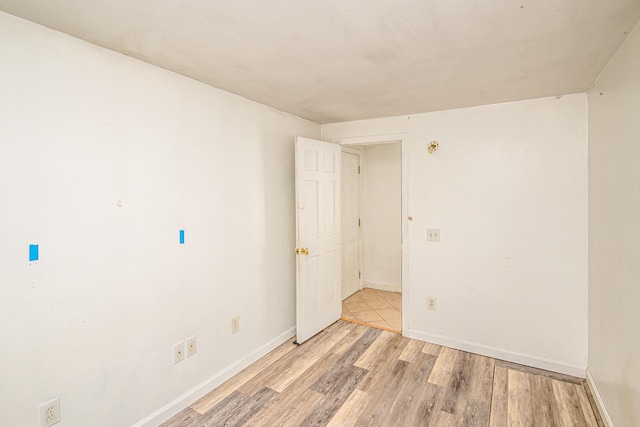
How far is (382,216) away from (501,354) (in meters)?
2.33

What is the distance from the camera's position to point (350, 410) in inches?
83.4

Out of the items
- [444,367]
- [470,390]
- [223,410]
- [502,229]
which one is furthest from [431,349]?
[223,410]

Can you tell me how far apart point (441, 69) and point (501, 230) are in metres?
1.53

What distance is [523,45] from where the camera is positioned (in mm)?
1642

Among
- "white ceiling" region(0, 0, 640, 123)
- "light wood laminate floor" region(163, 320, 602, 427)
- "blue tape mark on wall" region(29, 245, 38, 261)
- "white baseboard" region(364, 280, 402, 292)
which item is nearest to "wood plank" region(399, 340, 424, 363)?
"light wood laminate floor" region(163, 320, 602, 427)

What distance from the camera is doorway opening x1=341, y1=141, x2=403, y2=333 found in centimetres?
439

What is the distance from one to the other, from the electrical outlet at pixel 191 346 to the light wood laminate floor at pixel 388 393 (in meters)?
0.35

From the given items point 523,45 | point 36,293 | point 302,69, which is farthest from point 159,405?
point 523,45

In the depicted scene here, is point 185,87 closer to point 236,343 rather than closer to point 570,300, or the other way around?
point 236,343

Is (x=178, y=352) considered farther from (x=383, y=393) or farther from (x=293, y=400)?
(x=383, y=393)

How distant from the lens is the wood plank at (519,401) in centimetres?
201

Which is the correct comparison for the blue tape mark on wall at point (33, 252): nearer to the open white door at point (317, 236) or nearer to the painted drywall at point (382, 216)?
the open white door at point (317, 236)

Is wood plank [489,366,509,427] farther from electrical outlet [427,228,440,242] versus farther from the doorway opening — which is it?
the doorway opening

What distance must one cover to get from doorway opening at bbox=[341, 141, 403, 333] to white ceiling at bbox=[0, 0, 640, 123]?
2.16 meters
